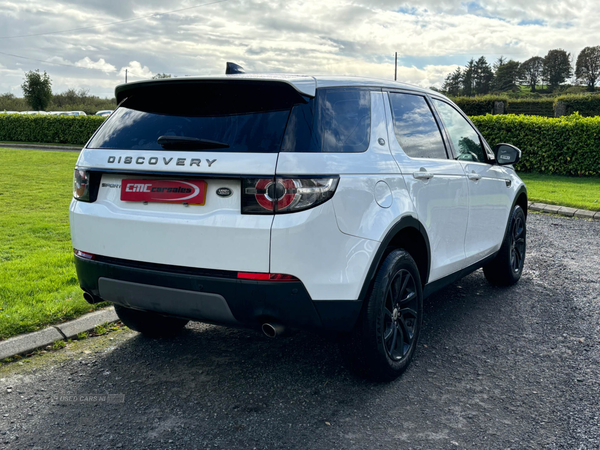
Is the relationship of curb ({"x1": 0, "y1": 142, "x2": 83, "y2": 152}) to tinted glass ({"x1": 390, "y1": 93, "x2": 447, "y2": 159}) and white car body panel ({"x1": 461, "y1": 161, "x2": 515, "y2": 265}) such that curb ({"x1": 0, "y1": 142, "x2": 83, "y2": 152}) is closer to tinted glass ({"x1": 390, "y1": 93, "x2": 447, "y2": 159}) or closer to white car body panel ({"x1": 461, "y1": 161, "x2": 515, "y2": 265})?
white car body panel ({"x1": 461, "y1": 161, "x2": 515, "y2": 265})

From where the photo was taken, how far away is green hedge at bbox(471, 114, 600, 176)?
1479 centimetres

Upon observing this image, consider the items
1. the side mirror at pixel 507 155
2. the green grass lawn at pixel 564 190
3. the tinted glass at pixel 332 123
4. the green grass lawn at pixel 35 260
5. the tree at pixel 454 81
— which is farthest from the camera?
the tree at pixel 454 81

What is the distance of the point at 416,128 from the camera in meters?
3.95

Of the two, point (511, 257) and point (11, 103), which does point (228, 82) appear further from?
point (11, 103)

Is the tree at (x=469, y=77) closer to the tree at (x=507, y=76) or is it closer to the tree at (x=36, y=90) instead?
the tree at (x=507, y=76)

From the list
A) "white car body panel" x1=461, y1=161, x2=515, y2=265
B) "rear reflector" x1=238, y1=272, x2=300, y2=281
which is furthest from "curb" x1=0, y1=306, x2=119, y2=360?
"white car body panel" x1=461, y1=161, x2=515, y2=265

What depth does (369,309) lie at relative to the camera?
3197 millimetres

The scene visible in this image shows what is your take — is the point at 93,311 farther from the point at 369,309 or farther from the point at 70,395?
the point at 369,309

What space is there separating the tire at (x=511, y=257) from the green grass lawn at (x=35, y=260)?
3.80 meters

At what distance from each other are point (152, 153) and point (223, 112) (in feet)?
1.48

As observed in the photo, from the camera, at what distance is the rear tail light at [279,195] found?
9.25 feet

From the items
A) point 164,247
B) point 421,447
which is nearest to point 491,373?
point 421,447

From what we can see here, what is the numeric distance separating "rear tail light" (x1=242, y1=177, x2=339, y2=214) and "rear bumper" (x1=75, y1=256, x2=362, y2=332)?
37cm

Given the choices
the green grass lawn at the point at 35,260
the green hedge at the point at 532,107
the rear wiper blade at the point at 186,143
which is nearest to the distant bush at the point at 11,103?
the green hedge at the point at 532,107
